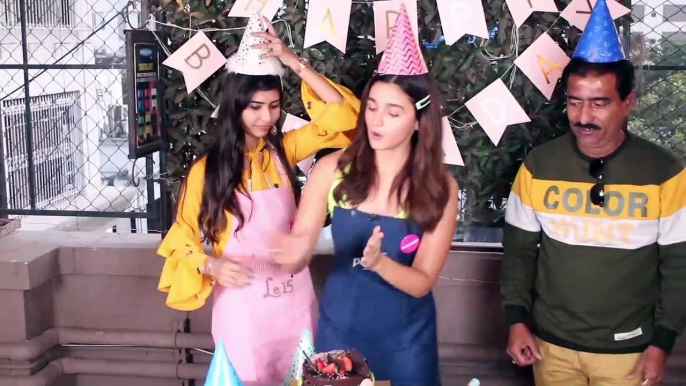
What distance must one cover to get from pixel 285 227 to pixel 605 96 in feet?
3.02

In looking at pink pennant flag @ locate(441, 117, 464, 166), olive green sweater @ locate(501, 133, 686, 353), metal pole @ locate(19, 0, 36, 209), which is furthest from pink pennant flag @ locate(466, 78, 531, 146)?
metal pole @ locate(19, 0, 36, 209)

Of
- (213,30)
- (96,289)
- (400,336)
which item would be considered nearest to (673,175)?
(400,336)

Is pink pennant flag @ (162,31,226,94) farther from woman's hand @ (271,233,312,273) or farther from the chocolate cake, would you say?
the chocolate cake

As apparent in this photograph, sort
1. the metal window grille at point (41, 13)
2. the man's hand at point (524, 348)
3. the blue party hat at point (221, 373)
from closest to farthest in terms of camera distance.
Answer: the blue party hat at point (221, 373) → the man's hand at point (524, 348) → the metal window grille at point (41, 13)

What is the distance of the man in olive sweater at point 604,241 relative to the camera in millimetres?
1890

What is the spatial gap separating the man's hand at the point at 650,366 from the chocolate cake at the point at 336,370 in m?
0.99

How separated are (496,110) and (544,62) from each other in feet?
0.73

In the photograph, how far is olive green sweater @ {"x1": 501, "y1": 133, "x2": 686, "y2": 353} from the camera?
1896 millimetres

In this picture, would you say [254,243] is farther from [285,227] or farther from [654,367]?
[654,367]

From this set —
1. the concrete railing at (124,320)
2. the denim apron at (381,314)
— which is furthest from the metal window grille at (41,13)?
the denim apron at (381,314)

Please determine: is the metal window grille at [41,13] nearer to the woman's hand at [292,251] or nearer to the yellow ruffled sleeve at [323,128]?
the yellow ruffled sleeve at [323,128]

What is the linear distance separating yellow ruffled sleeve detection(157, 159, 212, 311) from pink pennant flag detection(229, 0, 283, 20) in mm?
695

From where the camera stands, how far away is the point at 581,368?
199 cm

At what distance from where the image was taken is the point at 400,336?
176 centimetres
